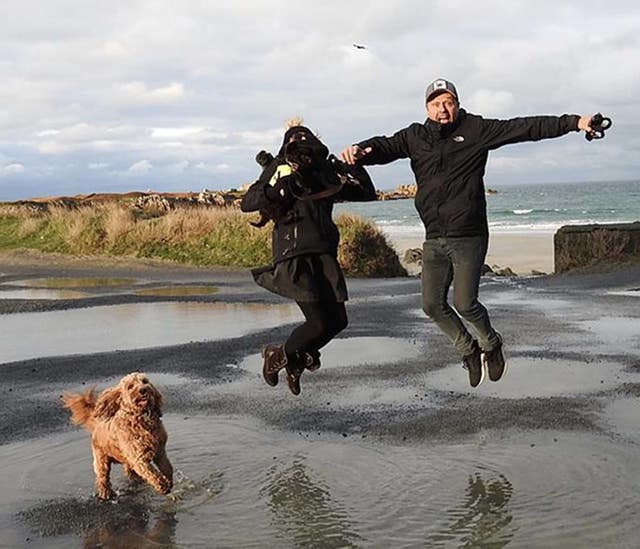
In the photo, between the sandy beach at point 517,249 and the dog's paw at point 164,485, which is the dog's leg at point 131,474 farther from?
the sandy beach at point 517,249

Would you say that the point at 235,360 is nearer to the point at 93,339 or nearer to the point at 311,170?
the point at 93,339

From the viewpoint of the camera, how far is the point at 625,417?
7.62m

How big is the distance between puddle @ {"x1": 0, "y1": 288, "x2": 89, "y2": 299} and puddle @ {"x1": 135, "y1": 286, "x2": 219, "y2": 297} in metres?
1.29

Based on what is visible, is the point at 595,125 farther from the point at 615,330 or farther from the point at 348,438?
the point at 615,330

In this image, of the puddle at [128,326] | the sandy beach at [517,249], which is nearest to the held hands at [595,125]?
the puddle at [128,326]

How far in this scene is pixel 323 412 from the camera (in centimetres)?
817

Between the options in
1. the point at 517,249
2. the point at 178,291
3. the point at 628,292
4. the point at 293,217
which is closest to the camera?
the point at 293,217

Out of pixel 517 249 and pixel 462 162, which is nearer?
pixel 462 162

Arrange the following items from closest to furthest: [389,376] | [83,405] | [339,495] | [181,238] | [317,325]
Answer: [339,495] < [83,405] < [317,325] < [389,376] < [181,238]

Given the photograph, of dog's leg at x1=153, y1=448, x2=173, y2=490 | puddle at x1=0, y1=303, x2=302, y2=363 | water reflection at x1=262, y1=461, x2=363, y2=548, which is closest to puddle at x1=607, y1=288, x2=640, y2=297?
puddle at x1=0, y1=303, x2=302, y2=363

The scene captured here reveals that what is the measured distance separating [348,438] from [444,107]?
2.78 m

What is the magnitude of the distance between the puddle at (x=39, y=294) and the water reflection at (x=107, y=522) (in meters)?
13.0

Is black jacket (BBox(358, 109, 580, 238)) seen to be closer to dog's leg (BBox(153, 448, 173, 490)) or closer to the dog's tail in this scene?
dog's leg (BBox(153, 448, 173, 490))

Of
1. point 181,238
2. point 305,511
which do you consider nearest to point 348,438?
point 305,511
